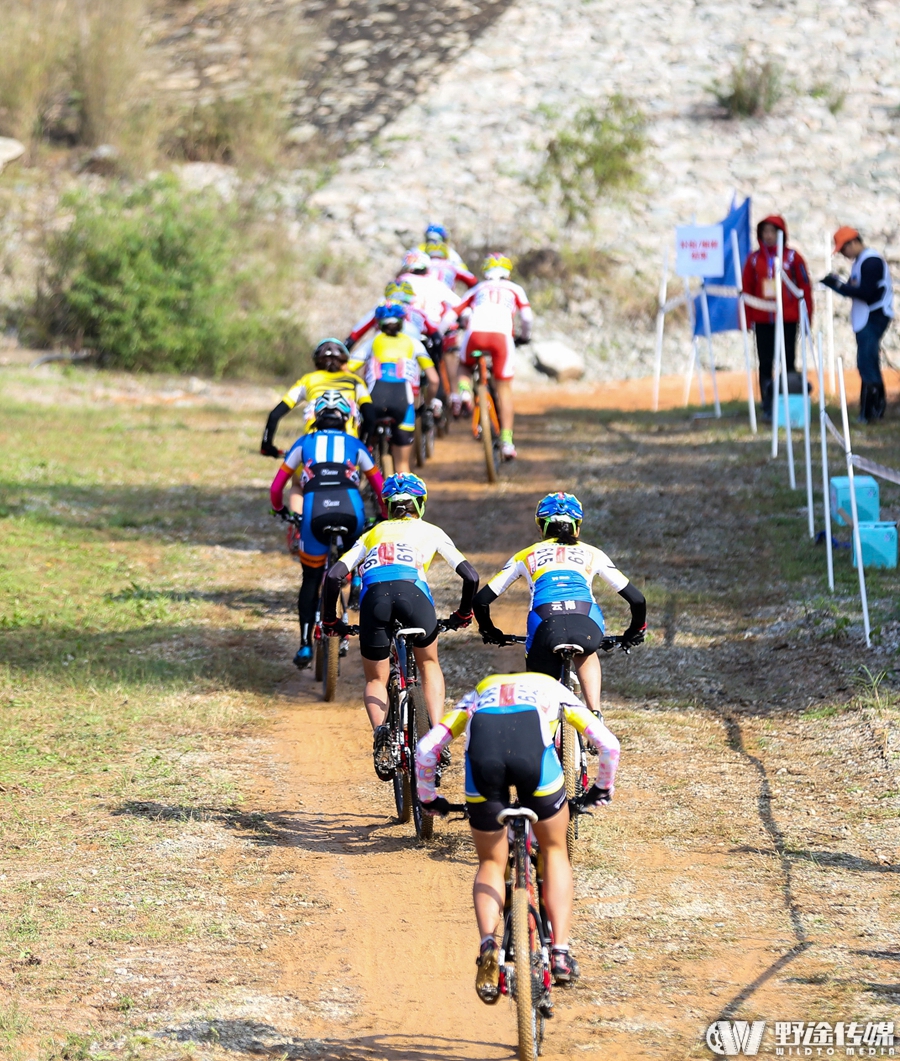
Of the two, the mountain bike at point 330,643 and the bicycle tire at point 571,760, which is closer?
the bicycle tire at point 571,760

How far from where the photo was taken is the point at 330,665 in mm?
9883

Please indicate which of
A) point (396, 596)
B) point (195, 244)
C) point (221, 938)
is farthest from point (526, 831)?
point (195, 244)

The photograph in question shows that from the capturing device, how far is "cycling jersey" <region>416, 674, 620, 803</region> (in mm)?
5277

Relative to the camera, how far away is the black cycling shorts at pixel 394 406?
12.9 m

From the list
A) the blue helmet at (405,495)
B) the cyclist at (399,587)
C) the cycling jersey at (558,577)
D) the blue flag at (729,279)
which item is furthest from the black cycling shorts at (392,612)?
the blue flag at (729,279)

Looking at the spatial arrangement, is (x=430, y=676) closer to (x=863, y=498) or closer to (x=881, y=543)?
(x=881, y=543)

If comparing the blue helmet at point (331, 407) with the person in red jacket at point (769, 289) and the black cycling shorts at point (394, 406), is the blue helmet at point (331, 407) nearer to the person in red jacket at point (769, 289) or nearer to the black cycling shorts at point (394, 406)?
the black cycling shorts at point (394, 406)

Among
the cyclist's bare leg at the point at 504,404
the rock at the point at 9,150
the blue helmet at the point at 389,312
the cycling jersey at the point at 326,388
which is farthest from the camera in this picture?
the rock at the point at 9,150

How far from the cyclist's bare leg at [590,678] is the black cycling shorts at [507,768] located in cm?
196

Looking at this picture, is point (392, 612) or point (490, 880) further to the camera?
point (392, 612)

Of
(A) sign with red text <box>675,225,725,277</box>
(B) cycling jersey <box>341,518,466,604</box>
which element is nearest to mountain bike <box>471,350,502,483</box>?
(A) sign with red text <box>675,225,725,277</box>

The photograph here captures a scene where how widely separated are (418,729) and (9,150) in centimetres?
2665

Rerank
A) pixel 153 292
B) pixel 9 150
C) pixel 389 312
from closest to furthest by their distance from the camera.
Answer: pixel 389 312, pixel 153 292, pixel 9 150

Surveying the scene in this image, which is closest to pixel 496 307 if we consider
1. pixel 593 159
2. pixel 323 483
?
pixel 323 483
